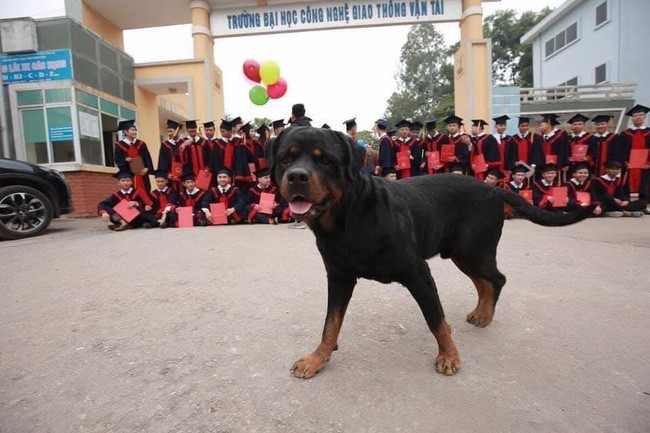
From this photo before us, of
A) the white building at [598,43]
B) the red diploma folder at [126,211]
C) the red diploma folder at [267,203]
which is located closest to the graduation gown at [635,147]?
the red diploma folder at [267,203]

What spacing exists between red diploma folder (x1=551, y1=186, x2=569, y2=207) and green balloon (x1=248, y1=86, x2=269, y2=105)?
8.82 meters

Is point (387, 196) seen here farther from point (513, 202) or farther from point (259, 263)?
point (259, 263)

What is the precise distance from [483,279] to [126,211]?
7821 millimetres

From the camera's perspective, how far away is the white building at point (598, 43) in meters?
19.6

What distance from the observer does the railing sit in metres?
19.0

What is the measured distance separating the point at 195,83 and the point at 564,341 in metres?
13.4

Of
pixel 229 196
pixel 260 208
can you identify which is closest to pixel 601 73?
pixel 260 208

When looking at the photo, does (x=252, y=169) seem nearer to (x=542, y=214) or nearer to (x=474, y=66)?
(x=542, y=214)

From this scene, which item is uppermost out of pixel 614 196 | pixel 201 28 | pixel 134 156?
pixel 201 28

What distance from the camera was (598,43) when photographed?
21.4 m

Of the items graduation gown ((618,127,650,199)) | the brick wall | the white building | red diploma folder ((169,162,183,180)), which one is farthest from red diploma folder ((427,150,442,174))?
the white building

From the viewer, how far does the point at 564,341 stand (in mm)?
2500

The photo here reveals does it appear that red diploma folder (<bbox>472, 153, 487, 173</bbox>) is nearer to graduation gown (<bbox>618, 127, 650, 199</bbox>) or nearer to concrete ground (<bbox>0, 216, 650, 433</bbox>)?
graduation gown (<bbox>618, 127, 650, 199</bbox>)

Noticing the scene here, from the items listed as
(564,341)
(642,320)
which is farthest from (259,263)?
(642,320)
